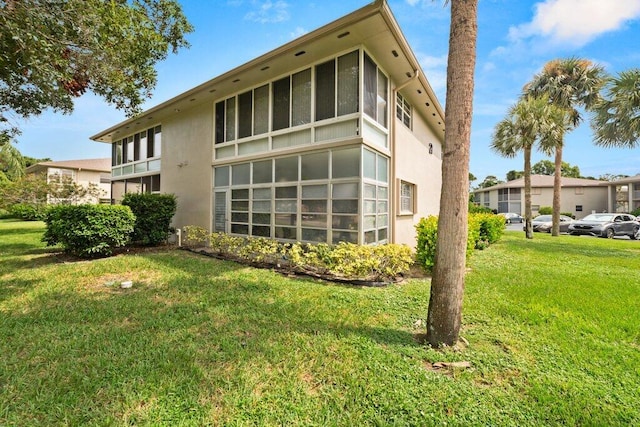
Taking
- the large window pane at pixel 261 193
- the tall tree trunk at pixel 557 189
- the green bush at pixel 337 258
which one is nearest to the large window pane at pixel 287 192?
the large window pane at pixel 261 193

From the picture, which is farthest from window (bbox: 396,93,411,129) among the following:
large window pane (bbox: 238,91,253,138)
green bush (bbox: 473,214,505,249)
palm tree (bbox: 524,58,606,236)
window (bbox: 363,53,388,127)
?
palm tree (bbox: 524,58,606,236)

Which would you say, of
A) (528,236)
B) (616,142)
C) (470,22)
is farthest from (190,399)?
(528,236)

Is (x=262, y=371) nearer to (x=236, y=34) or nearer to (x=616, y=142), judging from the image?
(x=236, y=34)

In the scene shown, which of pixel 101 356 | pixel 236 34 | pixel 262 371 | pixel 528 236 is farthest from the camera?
pixel 528 236

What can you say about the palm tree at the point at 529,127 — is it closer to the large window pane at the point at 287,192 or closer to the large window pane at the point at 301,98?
the large window pane at the point at 301,98

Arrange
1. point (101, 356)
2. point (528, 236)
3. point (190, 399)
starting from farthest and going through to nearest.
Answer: point (528, 236)
point (101, 356)
point (190, 399)

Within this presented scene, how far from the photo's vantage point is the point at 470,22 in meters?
3.48

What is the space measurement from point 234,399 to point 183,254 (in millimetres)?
8241

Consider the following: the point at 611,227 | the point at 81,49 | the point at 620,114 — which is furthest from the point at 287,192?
the point at 611,227

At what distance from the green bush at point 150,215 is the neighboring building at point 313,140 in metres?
0.96

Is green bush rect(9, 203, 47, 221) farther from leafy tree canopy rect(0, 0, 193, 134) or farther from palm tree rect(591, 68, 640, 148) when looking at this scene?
palm tree rect(591, 68, 640, 148)

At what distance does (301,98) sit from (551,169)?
240 feet

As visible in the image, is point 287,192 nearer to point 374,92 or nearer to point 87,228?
point 374,92

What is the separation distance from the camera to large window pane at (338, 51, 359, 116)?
729cm
